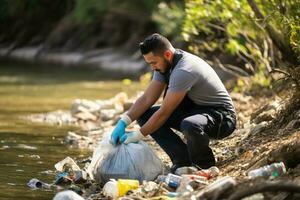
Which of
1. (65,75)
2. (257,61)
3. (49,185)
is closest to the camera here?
(49,185)

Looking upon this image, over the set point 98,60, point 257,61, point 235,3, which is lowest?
point 98,60

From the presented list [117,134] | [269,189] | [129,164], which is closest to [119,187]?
[129,164]

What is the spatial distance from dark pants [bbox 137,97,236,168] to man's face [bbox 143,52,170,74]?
1.12 ft

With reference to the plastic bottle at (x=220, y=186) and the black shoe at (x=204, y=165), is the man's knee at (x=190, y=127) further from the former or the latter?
the plastic bottle at (x=220, y=186)

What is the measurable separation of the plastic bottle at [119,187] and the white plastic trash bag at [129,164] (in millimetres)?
366

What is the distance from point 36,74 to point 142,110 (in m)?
16.4

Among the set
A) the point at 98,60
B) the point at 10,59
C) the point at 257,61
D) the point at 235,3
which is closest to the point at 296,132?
the point at 235,3

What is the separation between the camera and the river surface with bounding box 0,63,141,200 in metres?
7.37

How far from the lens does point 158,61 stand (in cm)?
657

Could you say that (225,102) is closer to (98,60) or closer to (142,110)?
(142,110)

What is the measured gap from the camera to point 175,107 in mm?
6523

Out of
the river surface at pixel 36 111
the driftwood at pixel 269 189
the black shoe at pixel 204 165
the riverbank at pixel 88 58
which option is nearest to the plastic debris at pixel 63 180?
the river surface at pixel 36 111

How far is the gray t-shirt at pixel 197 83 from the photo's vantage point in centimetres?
646

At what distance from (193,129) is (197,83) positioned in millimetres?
432
